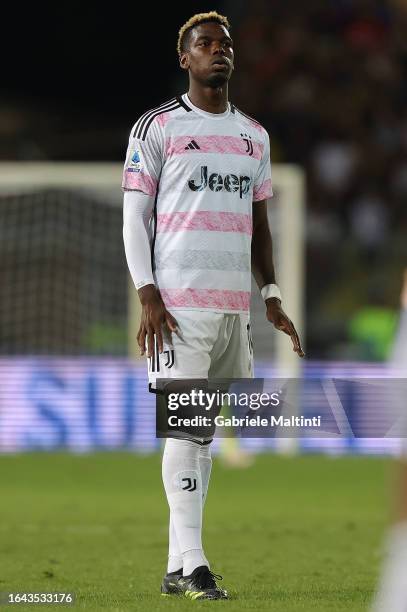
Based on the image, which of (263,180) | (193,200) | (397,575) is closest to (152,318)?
(193,200)

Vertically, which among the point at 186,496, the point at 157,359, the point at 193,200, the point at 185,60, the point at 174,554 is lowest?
the point at 174,554

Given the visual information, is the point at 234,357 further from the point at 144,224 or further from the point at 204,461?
the point at 144,224

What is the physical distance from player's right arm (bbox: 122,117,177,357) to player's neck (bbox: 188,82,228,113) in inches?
7.7

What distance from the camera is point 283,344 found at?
601 inches

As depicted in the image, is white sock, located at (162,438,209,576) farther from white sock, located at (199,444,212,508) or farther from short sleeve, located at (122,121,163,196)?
short sleeve, located at (122,121,163,196)

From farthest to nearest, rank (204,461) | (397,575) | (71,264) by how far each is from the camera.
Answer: (71,264), (204,461), (397,575)

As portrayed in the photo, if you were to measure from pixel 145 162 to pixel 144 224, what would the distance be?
221 mm

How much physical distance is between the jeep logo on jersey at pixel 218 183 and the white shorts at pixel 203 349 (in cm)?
45

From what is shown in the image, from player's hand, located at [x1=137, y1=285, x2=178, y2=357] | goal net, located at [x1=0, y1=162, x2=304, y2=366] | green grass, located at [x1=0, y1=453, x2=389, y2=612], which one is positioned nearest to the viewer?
player's hand, located at [x1=137, y1=285, x2=178, y2=357]

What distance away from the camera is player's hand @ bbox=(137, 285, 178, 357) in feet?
16.4

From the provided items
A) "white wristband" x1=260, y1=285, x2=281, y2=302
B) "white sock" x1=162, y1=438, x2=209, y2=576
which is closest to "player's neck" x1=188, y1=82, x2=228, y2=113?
"white wristband" x1=260, y1=285, x2=281, y2=302

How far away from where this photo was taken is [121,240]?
1633 cm

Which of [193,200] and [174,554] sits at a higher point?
[193,200]

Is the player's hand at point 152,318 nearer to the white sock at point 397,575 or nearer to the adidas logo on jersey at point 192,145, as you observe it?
the adidas logo on jersey at point 192,145
